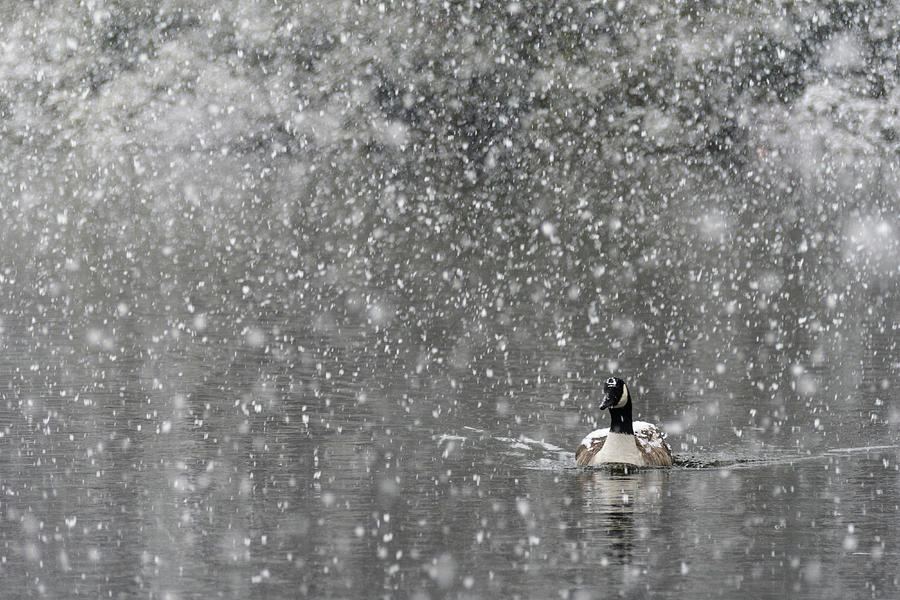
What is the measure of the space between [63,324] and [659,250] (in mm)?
19164

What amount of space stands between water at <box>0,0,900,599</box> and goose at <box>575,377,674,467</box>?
9.4 inches

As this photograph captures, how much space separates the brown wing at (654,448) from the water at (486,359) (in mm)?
369

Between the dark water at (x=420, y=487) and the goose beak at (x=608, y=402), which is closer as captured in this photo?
the dark water at (x=420, y=487)

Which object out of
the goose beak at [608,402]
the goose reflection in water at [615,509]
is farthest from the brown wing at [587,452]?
the goose beak at [608,402]

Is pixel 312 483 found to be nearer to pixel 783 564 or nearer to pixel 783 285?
pixel 783 564

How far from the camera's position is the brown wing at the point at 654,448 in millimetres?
16406

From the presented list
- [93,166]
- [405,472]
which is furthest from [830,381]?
[93,166]

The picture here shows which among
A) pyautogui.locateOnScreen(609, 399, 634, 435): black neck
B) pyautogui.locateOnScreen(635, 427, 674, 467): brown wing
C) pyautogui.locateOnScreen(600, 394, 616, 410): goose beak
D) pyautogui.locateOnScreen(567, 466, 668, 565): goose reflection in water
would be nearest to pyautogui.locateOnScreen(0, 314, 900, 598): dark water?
pyautogui.locateOnScreen(567, 466, 668, 565): goose reflection in water

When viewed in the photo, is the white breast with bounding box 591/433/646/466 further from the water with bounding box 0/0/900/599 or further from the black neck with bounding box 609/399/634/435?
the water with bounding box 0/0/900/599

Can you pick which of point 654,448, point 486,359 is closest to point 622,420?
point 654,448

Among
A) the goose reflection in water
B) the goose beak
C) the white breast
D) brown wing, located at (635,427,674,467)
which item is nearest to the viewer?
the goose reflection in water

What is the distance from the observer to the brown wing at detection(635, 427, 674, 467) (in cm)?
1641

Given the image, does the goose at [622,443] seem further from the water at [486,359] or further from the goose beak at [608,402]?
the water at [486,359]

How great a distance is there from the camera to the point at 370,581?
12.0 m
